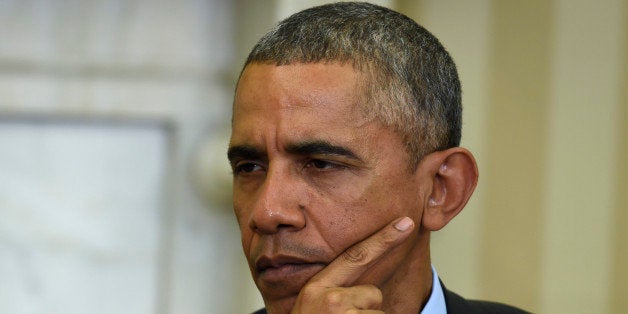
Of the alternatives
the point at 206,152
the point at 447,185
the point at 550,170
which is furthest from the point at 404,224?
the point at 206,152

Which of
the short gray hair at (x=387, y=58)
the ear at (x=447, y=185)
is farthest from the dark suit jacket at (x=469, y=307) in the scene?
the short gray hair at (x=387, y=58)

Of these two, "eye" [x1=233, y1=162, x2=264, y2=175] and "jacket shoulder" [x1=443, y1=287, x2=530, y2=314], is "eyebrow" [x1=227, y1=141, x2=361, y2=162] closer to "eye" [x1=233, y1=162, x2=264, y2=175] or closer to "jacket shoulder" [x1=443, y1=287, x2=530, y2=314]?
"eye" [x1=233, y1=162, x2=264, y2=175]

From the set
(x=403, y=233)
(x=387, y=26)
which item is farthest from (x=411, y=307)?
(x=387, y=26)

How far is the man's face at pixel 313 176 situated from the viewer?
2.08m

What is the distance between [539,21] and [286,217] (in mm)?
1963

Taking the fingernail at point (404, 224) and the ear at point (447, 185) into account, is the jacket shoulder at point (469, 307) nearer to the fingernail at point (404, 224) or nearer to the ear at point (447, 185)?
the ear at point (447, 185)

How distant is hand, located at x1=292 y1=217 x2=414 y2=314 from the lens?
2053mm

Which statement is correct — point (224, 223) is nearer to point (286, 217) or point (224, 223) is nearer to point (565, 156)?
point (565, 156)

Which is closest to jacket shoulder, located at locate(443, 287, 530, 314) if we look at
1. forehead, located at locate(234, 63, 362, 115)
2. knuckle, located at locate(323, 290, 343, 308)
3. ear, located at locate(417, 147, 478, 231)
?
ear, located at locate(417, 147, 478, 231)

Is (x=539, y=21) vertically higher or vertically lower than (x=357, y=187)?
higher

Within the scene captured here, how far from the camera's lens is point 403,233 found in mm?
2123

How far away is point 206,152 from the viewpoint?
3807 mm

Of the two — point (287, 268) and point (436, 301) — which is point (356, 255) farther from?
point (436, 301)

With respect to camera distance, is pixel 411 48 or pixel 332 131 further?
pixel 411 48
